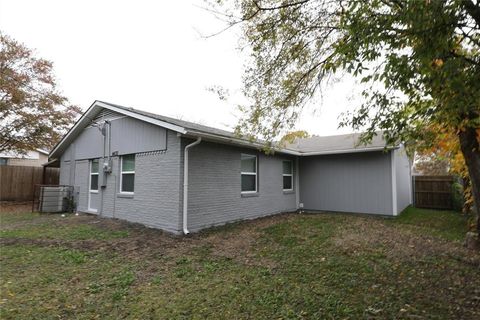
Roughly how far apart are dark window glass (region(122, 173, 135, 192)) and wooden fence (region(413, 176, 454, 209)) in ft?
46.4

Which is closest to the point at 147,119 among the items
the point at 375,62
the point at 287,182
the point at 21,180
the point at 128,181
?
the point at 128,181

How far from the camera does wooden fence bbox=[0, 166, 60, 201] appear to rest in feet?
48.6

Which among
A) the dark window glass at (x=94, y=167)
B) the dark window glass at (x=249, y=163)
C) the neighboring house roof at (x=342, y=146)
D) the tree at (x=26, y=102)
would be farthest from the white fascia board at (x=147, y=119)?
the tree at (x=26, y=102)

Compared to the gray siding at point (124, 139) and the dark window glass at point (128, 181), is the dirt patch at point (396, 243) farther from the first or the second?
the dark window glass at point (128, 181)

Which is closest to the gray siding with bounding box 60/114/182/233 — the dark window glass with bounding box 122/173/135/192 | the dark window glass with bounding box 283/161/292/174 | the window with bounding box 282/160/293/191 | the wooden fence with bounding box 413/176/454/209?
the dark window glass with bounding box 122/173/135/192

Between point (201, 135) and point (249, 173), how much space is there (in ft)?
10.7

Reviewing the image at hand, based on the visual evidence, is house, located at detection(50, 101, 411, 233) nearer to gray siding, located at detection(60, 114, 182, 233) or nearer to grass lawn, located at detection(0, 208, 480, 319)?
gray siding, located at detection(60, 114, 182, 233)

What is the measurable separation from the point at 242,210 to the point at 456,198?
10.2 m

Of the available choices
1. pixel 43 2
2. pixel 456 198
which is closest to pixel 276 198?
pixel 456 198

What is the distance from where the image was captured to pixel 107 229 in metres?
8.20

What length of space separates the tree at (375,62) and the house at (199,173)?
2.42m

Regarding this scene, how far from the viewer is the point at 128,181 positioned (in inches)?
376

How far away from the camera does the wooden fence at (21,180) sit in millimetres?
14812

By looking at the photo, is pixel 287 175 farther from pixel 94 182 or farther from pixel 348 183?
pixel 94 182
